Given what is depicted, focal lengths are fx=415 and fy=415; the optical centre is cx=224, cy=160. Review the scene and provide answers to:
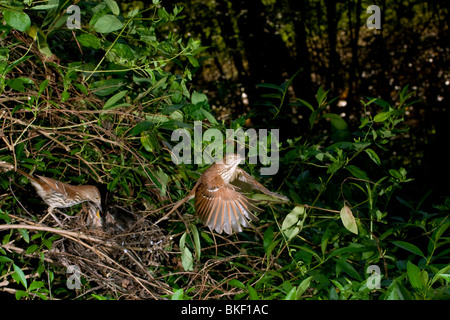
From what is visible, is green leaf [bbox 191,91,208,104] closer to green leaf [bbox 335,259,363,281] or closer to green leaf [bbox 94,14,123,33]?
green leaf [bbox 94,14,123,33]

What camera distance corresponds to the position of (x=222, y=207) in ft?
3.34

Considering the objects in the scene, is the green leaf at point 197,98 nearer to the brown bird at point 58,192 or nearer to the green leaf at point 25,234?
the brown bird at point 58,192

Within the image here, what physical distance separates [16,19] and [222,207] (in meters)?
0.60

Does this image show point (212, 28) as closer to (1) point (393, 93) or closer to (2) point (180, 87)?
(1) point (393, 93)

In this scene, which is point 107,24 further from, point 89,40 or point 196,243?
point 196,243

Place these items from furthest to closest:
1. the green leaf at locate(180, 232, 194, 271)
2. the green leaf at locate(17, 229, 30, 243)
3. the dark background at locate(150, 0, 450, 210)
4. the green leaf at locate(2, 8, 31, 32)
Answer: the dark background at locate(150, 0, 450, 210)
the green leaf at locate(180, 232, 194, 271)
the green leaf at locate(17, 229, 30, 243)
the green leaf at locate(2, 8, 31, 32)

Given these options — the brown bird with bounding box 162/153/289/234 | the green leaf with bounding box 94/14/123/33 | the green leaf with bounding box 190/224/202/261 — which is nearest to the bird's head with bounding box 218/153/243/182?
the brown bird with bounding box 162/153/289/234

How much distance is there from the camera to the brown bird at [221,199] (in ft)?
3.25

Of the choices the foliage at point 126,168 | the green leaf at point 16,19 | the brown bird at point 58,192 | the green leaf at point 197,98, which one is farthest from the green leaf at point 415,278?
the green leaf at point 16,19

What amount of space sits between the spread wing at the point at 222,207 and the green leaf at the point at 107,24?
431 mm

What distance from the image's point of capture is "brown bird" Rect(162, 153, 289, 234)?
3.25 ft

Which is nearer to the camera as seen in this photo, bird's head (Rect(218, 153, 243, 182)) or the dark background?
bird's head (Rect(218, 153, 243, 182))

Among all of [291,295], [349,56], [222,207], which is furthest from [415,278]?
[349,56]

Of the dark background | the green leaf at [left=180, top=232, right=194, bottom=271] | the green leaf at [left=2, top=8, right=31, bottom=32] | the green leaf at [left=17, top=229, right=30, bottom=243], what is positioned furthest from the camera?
the dark background
